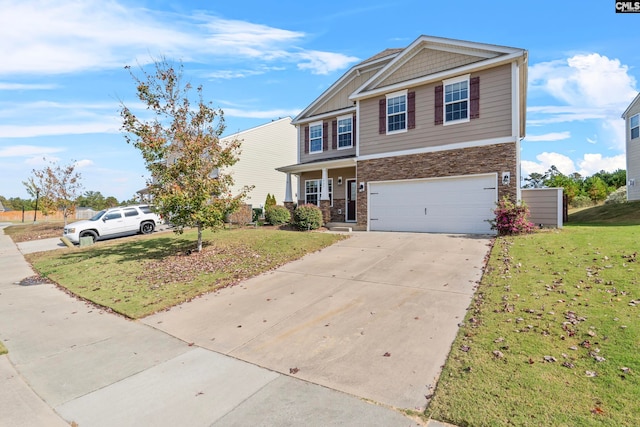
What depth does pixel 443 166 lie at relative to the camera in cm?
1226

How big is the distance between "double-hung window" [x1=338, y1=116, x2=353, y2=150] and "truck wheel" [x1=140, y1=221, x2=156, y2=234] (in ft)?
37.8

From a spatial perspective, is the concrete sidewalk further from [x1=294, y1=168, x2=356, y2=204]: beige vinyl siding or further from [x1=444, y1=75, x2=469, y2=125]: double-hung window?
[x1=294, y1=168, x2=356, y2=204]: beige vinyl siding

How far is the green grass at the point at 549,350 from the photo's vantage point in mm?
2719

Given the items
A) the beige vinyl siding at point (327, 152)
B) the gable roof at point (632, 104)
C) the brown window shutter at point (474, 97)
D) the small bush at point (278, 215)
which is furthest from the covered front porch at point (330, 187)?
the gable roof at point (632, 104)

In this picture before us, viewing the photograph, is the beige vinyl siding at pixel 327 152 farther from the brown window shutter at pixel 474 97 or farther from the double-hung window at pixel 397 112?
the brown window shutter at pixel 474 97

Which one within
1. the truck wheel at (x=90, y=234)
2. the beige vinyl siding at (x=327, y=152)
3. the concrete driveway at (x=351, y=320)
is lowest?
the concrete driveway at (x=351, y=320)

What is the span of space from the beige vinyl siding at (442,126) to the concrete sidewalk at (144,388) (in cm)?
1108

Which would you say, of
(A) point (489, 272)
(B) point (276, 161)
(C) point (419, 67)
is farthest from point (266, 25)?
(B) point (276, 161)

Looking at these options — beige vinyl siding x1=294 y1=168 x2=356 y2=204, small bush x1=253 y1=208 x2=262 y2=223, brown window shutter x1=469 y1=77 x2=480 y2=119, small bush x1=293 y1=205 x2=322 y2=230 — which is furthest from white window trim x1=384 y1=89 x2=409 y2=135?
small bush x1=253 y1=208 x2=262 y2=223

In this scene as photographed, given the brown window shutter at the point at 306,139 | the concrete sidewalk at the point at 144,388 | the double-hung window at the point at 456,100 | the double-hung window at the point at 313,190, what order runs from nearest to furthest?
1. the concrete sidewalk at the point at 144,388
2. the double-hung window at the point at 456,100
3. the double-hung window at the point at 313,190
4. the brown window shutter at the point at 306,139

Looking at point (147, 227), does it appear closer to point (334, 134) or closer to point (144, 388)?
point (334, 134)

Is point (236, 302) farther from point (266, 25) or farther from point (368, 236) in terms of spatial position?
point (266, 25)

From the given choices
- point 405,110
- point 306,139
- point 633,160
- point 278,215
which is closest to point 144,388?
point 405,110

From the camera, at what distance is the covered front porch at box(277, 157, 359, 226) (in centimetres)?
1580
